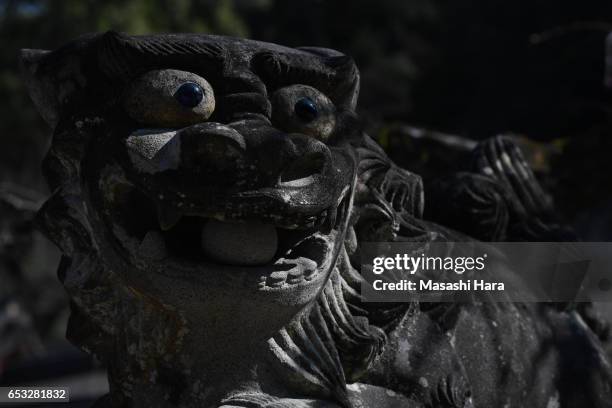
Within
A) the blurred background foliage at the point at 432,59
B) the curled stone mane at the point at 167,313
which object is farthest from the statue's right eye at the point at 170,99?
the blurred background foliage at the point at 432,59

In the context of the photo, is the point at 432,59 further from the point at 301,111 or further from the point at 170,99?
the point at 170,99

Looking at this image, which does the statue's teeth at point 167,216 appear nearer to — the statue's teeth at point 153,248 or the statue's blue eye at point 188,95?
the statue's teeth at point 153,248

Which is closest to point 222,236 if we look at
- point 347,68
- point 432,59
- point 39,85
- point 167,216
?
point 167,216

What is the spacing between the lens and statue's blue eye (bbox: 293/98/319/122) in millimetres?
2066

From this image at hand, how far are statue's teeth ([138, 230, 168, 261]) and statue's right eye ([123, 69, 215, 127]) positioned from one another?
0.26 metres

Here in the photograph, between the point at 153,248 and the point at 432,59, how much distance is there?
16.3 metres

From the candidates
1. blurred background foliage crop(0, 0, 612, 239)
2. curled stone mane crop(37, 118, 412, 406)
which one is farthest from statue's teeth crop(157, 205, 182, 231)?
blurred background foliage crop(0, 0, 612, 239)

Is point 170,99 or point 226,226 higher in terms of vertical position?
point 170,99

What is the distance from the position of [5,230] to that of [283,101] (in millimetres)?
5601

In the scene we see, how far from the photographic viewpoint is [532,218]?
9.98 ft

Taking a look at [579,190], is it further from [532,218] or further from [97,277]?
[97,277]

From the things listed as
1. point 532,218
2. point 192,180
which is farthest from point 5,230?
point 192,180

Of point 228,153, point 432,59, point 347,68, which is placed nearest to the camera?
point 228,153

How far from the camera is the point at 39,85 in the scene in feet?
7.35
